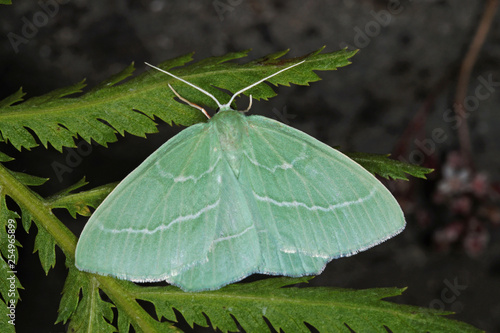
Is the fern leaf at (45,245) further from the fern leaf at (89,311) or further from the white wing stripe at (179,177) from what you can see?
the white wing stripe at (179,177)

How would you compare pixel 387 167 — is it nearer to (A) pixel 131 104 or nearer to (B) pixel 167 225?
(B) pixel 167 225

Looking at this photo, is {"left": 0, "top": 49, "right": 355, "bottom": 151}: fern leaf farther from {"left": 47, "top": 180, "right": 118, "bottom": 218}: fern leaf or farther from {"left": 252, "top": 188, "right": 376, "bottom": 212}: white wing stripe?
{"left": 252, "top": 188, "right": 376, "bottom": 212}: white wing stripe

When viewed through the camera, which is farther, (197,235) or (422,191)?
(422,191)

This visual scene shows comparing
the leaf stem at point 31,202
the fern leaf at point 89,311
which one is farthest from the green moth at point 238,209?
the leaf stem at point 31,202

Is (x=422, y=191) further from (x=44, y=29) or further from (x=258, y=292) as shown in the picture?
(x=44, y=29)

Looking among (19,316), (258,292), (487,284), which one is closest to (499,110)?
(487,284)

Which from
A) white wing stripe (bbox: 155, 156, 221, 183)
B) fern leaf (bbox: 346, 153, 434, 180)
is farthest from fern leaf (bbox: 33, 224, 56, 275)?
fern leaf (bbox: 346, 153, 434, 180)

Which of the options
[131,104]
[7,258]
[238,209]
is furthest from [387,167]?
[7,258]
